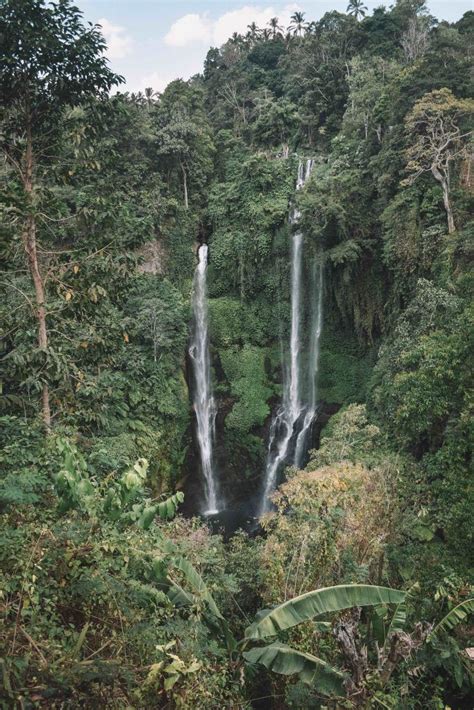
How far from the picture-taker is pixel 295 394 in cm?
2103

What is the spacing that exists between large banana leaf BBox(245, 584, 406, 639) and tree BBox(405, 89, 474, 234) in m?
11.9

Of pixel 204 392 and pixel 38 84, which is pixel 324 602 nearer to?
pixel 38 84

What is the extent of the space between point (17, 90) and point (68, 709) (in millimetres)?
7637

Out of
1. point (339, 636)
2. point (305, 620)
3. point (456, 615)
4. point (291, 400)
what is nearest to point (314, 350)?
point (291, 400)

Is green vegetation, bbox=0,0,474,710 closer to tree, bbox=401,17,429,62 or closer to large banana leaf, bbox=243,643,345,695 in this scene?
large banana leaf, bbox=243,643,345,695

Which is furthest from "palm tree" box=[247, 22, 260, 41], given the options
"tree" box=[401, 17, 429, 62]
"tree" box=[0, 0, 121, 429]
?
"tree" box=[0, 0, 121, 429]

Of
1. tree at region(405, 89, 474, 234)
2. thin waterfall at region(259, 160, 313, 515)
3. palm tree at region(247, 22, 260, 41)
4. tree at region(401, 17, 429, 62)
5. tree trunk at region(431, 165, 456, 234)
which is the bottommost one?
thin waterfall at region(259, 160, 313, 515)

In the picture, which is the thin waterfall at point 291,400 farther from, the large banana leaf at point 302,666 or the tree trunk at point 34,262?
the large banana leaf at point 302,666

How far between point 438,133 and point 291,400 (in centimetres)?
1151

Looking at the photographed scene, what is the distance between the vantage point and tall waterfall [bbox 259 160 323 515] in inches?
757

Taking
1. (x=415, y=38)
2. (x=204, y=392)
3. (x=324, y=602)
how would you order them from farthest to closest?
1. (x=415, y=38)
2. (x=204, y=392)
3. (x=324, y=602)

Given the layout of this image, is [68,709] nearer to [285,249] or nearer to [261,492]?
[261,492]

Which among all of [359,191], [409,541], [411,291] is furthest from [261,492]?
[359,191]

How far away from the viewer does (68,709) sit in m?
3.55
